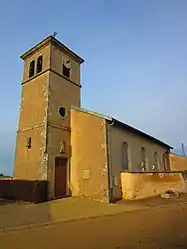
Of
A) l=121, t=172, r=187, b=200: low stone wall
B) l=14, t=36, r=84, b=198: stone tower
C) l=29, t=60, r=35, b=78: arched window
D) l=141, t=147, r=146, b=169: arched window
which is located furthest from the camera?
l=141, t=147, r=146, b=169: arched window

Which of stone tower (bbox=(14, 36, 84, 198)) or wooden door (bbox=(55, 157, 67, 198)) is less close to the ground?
stone tower (bbox=(14, 36, 84, 198))

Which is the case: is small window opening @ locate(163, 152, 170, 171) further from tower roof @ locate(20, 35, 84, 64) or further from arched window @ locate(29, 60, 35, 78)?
arched window @ locate(29, 60, 35, 78)

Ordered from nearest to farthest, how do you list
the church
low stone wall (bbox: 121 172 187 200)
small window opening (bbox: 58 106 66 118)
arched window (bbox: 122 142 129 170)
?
the church < low stone wall (bbox: 121 172 187 200) < arched window (bbox: 122 142 129 170) < small window opening (bbox: 58 106 66 118)

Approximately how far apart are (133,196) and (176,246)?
9.84 metres

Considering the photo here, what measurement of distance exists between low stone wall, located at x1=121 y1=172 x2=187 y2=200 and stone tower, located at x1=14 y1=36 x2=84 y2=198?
440cm

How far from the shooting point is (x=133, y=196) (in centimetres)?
1435

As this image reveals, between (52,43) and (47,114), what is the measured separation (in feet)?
21.5

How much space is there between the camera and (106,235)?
592cm

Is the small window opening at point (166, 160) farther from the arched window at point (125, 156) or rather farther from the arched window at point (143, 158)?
the arched window at point (125, 156)

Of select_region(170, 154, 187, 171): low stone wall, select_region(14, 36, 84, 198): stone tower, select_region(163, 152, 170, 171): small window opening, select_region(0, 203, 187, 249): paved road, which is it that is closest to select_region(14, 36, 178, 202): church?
select_region(14, 36, 84, 198): stone tower

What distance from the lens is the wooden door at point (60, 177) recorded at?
14.9 m

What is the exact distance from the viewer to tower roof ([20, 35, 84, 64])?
58.2 ft

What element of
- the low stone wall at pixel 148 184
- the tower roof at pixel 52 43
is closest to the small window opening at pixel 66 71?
the tower roof at pixel 52 43

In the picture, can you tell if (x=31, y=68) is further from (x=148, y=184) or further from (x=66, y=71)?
(x=148, y=184)
